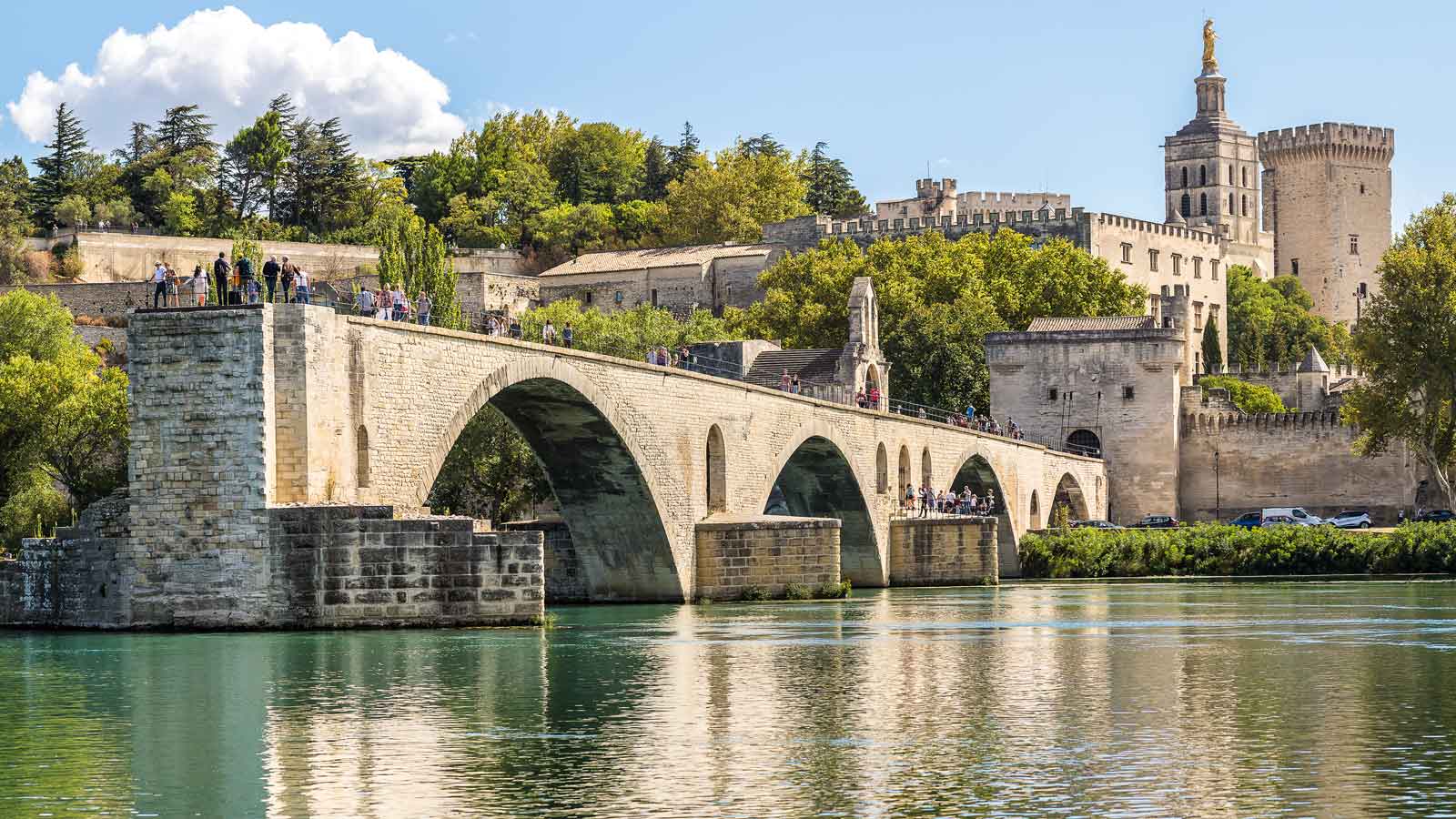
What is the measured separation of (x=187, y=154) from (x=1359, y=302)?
71.4 meters

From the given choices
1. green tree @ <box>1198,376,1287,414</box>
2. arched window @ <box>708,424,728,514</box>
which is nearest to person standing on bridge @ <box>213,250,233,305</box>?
arched window @ <box>708,424,728,514</box>

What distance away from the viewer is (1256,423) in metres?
86.1

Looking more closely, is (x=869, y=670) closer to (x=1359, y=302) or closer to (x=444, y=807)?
(x=444, y=807)

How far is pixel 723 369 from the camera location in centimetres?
6794

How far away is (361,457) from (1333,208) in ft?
375

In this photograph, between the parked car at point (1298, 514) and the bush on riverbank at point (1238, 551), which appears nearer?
the bush on riverbank at point (1238, 551)

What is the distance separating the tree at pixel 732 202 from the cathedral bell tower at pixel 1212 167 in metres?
33.3

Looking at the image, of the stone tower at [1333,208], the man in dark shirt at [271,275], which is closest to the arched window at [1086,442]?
the man in dark shirt at [271,275]

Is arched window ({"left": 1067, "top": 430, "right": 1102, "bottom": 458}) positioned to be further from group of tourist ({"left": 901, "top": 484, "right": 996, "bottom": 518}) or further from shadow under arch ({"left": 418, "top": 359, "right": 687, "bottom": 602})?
shadow under arch ({"left": 418, "top": 359, "right": 687, "bottom": 602})

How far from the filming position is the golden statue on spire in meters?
142

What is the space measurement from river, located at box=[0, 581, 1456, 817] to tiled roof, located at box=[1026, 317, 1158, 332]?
45.0 meters

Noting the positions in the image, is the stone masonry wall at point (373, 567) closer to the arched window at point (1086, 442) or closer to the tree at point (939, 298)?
the arched window at point (1086, 442)

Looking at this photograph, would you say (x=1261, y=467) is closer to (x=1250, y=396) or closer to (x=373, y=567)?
(x=1250, y=396)

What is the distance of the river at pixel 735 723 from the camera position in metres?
18.5
